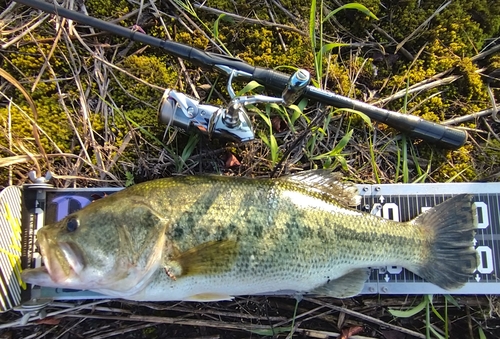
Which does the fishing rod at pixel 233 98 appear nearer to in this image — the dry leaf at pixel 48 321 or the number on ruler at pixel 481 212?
the number on ruler at pixel 481 212

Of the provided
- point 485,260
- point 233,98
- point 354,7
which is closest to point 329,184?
point 233,98

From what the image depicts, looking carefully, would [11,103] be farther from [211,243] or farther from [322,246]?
[322,246]

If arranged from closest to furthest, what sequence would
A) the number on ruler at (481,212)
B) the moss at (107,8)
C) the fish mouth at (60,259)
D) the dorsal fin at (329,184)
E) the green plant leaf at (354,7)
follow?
the fish mouth at (60,259) → the dorsal fin at (329,184) → the number on ruler at (481,212) → the green plant leaf at (354,7) → the moss at (107,8)

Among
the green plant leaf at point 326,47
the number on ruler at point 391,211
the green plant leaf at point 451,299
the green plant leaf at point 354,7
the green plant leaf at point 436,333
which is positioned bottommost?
the green plant leaf at point 436,333

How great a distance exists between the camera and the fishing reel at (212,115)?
2.90 metres

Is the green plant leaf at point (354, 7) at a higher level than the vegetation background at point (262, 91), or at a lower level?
higher

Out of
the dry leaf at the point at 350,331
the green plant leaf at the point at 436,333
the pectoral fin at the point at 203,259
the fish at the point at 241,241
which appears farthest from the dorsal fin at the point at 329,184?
the green plant leaf at the point at 436,333

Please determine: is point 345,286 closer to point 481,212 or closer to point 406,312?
point 406,312

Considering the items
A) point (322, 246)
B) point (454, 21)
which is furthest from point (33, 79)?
point (454, 21)

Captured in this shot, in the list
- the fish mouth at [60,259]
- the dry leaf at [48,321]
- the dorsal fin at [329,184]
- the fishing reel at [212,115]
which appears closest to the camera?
the fish mouth at [60,259]

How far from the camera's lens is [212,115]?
2.95 metres

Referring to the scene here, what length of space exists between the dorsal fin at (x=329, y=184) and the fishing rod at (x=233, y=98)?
52 centimetres

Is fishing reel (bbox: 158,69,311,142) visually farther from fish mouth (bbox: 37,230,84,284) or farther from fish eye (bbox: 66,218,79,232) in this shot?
fish mouth (bbox: 37,230,84,284)

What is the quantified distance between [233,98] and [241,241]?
1.05m
